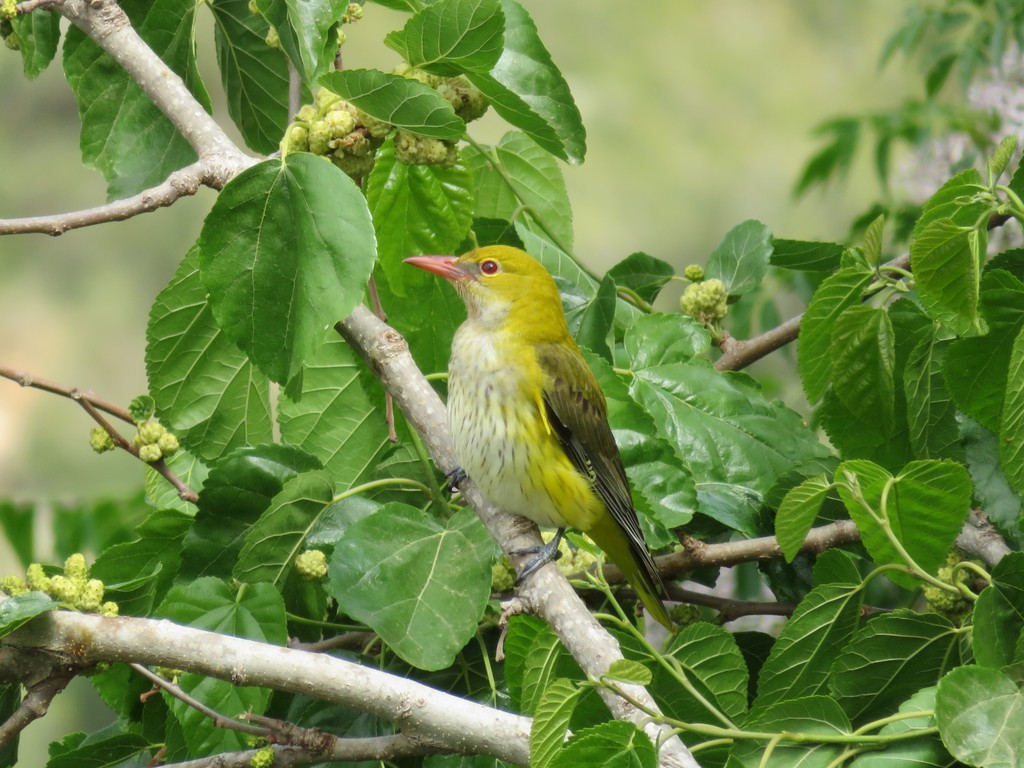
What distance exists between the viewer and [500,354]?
2.53 m

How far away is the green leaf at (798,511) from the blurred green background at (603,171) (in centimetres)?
682

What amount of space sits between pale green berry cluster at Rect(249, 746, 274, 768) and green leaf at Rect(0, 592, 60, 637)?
366mm

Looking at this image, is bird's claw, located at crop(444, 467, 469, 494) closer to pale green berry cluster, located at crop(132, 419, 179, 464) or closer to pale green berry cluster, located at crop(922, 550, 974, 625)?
pale green berry cluster, located at crop(132, 419, 179, 464)

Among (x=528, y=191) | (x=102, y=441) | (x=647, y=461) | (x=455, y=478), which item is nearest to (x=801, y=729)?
(x=647, y=461)

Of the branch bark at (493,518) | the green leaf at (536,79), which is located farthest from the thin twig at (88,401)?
the green leaf at (536,79)

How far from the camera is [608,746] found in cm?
128

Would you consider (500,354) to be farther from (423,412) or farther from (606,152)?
(606,152)

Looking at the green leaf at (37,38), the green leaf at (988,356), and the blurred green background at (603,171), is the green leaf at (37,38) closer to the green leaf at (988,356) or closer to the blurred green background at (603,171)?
the green leaf at (988,356)

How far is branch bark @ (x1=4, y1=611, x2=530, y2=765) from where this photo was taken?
146 centimetres

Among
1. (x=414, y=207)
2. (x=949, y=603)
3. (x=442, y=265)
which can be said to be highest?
(x=414, y=207)

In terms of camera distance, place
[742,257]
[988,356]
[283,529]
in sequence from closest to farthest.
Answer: [988,356]
[283,529]
[742,257]

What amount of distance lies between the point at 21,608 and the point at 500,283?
135 centimetres

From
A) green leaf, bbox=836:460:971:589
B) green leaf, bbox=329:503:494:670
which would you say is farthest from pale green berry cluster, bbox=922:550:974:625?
green leaf, bbox=329:503:494:670

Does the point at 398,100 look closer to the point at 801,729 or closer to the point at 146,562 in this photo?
the point at 146,562
